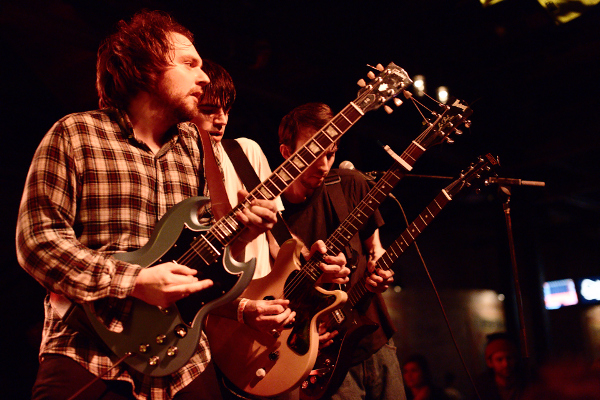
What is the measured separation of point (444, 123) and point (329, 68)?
103 inches

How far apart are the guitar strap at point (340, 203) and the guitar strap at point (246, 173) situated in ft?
1.85

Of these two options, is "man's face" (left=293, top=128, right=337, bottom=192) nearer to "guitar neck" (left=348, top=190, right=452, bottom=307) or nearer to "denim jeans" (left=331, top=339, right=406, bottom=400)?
"guitar neck" (left=348, top=190, right=452, bottom=307)

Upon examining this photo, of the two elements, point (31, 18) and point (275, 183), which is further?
point (31, 18)

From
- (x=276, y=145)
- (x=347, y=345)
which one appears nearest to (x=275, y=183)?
(x=347, y=345)

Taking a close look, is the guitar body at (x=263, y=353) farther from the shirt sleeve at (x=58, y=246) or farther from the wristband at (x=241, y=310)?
the shirt sleeve at (x=58, y=246)

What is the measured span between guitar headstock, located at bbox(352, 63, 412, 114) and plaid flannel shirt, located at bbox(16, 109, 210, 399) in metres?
0.91

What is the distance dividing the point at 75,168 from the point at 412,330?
10138mm

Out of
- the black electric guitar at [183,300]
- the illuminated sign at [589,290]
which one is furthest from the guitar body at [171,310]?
the illuminated sign at [589,290]

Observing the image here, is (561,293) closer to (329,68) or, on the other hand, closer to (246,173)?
(329,68)

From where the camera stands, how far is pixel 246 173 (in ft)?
8.48

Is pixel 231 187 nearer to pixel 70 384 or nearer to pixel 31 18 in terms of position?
pixel 70 384

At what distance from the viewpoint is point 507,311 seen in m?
10.8

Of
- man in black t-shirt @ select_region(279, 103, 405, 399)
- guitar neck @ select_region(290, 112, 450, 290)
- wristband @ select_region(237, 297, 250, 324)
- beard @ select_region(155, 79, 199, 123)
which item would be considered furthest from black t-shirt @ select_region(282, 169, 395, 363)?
beard @ select_region(155, 79, 199, 123)

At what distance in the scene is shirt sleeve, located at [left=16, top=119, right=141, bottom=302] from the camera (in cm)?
147
